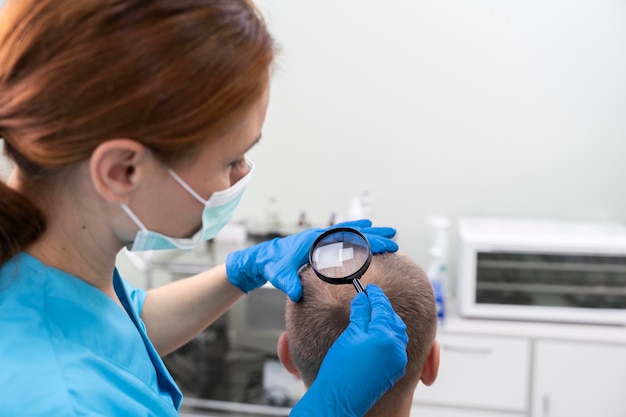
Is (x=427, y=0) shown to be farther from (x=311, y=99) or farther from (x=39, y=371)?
(x=39, y=371)

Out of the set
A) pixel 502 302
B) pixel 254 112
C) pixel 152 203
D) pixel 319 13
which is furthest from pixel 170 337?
pixel 319 13

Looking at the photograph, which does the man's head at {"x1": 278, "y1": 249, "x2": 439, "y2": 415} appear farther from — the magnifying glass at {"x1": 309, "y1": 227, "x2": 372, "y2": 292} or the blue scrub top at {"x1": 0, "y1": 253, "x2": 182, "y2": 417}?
the blue scrub top at {"x1": 0, "y1": 253, "x2": 182, "y2": 417}

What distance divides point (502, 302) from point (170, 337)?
54.3 inches

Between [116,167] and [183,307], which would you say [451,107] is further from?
[116,167]

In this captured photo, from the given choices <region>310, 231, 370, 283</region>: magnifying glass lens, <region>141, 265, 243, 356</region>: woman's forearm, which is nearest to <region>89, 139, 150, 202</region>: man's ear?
<region>310, 231, 370, 283</region>: magnifying glass lens

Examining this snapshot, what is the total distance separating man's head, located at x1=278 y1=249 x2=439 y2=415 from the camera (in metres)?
0.97

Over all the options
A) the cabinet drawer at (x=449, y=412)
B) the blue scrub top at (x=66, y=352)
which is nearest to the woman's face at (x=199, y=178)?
the blue scrub top at (x=66, y=352)

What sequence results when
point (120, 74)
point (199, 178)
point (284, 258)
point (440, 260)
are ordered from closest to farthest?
point (120, 74), point (199, 178), point (284, 258), point (440, 260)

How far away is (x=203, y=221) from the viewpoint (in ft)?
3.02

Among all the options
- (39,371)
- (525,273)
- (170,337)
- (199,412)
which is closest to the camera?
(39,371)

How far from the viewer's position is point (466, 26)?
7.74 ft

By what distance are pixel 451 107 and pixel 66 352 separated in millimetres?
1938

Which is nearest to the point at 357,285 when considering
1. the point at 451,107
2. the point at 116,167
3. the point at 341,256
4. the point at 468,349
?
the point at 341,256

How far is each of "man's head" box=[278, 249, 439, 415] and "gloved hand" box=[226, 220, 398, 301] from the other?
0.02 metres
